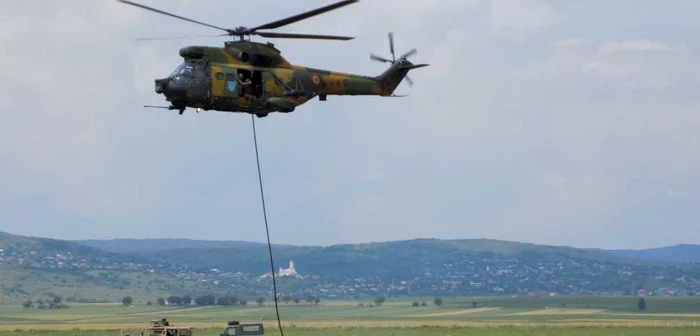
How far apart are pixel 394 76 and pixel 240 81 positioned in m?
9.40

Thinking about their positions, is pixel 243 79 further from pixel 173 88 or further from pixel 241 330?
pixel 241 330

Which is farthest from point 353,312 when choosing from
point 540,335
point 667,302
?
point 540,335

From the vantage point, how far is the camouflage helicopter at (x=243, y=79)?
44.2 metres

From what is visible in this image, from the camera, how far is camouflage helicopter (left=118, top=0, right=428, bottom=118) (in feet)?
145

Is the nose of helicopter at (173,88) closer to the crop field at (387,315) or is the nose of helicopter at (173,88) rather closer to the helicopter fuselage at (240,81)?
the helicopter fuselage at (240,81)

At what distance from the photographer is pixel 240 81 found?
149 ft

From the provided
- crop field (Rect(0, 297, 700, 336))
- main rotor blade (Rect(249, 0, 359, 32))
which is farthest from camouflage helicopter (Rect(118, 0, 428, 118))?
crop field (Rect(0, 297, 700, 336))

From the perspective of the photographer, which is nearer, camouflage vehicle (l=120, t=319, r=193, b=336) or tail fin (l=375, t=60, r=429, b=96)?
camouflage vehicle (l=120, t=319, r=193, b=336)

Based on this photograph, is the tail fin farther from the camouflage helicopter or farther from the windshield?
the windshield

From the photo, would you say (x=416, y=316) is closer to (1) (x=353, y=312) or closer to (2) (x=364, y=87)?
(1) (x=353, y=312)

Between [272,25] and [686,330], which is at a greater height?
[272,25]

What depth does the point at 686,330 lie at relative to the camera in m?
88.2

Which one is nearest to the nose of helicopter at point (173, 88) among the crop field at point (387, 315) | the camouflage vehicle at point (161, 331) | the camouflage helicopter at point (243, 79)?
the camouflage helicopter at point (243, 79)

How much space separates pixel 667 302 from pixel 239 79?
15353 centimetres
